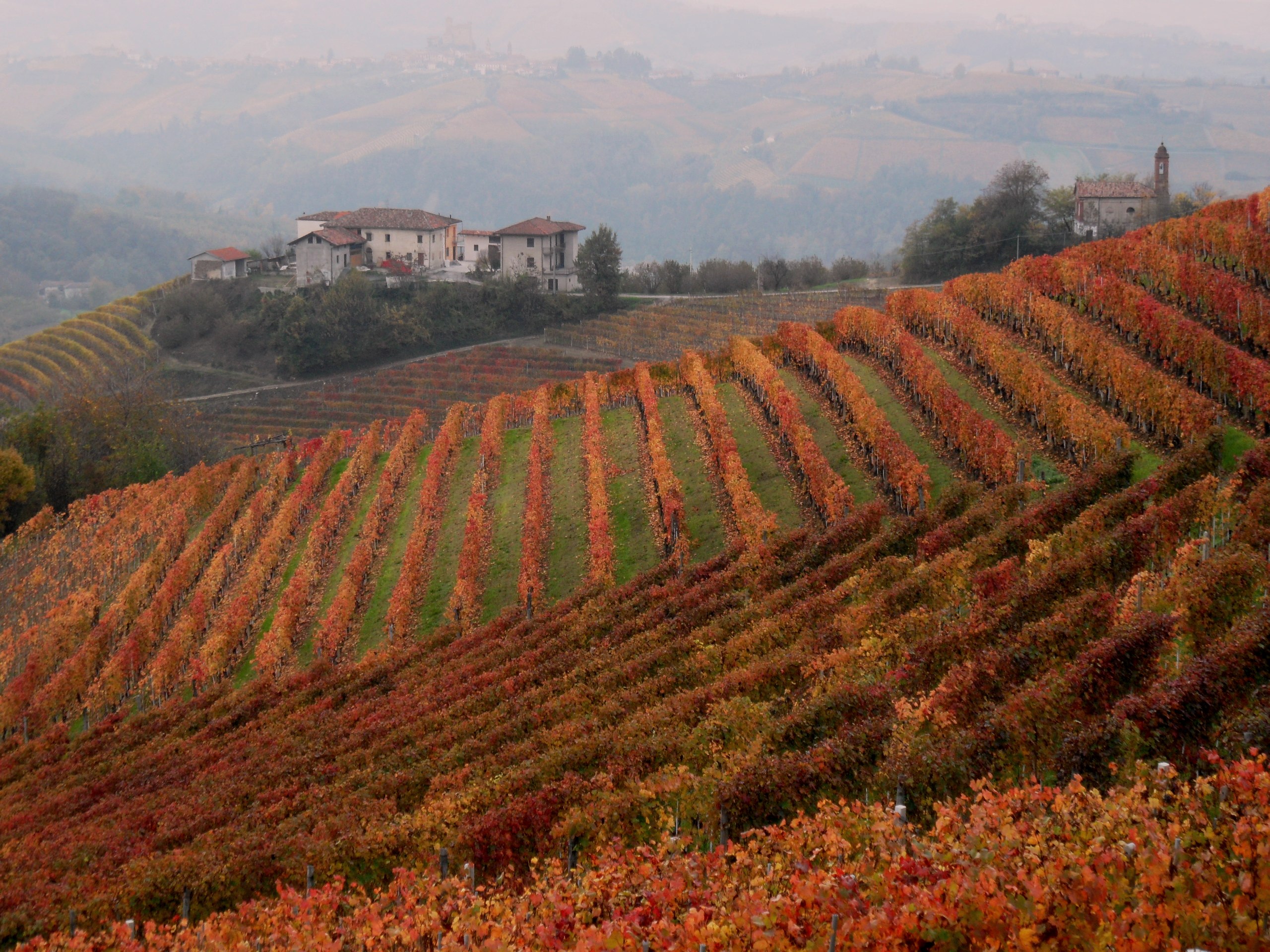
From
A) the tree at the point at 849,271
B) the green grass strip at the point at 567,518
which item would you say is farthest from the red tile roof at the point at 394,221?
the green grass strip at the point at 567,518

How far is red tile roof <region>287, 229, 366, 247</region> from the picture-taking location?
94812mm

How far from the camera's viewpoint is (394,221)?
99.3m

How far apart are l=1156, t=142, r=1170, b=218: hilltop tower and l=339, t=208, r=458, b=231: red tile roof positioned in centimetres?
6038

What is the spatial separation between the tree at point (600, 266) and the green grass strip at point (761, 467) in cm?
4399

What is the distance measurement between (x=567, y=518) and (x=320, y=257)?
65.5m

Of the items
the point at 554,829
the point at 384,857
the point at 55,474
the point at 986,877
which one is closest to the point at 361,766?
the point at 384,857

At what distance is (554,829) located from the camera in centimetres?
1631

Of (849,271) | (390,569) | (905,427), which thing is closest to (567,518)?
(390,569)

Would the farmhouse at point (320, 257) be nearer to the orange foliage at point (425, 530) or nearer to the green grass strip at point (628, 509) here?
the orange foliage at point (425, 530)

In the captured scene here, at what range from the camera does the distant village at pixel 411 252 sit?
9525 centimetres

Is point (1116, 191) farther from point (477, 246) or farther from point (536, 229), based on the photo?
point (477, 246)

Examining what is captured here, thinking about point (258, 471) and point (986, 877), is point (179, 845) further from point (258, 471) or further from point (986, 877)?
point (258, 471)

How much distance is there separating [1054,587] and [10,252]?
7681 inches

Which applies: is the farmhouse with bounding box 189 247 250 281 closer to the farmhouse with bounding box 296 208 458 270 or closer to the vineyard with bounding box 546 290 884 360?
the farmhouse with bounding box 296 208 458 270
